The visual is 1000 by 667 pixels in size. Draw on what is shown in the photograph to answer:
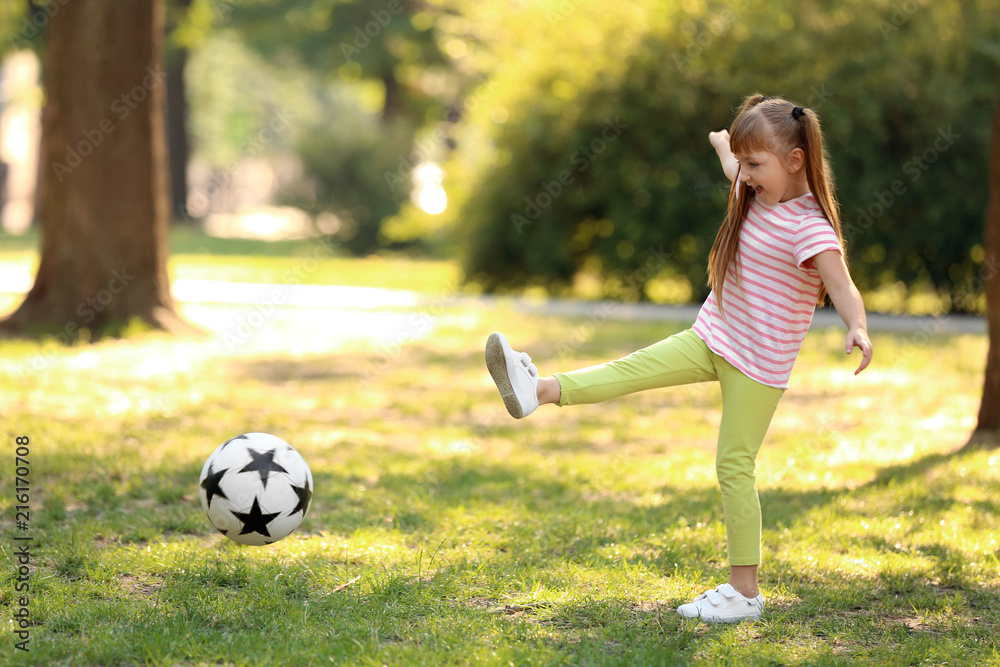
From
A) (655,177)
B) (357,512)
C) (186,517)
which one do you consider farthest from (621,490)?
(655,177)

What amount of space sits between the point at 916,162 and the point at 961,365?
4.36 m

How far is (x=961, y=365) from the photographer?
935cm

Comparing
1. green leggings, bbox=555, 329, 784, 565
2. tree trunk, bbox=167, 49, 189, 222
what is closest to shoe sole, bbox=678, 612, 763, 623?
green leggings, bbox=555, 329, 784, 565

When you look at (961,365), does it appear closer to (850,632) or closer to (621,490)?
(621,490)

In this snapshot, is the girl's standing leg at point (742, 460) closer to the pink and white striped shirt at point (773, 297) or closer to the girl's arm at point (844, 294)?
the pink and white striped shirt at point (773, 297)

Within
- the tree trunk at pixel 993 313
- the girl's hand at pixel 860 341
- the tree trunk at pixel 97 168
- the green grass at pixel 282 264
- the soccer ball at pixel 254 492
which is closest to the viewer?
the girl's hand at pixel 860 341

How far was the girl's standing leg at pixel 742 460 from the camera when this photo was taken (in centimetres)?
349

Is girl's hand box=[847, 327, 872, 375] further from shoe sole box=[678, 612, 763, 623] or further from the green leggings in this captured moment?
shoe sole box=[678, 612, 763, 623]

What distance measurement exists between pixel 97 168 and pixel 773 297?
808 centimetres

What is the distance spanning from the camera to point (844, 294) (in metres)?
3.22

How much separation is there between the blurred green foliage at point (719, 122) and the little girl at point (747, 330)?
9449 millimetres

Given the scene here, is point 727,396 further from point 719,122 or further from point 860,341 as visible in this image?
point 719,122

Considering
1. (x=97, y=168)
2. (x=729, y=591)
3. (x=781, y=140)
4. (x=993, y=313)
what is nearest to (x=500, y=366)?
(x=729, y=591)

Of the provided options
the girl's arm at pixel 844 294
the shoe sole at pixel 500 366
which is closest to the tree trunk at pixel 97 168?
the shoe sole at pixel 500 366
